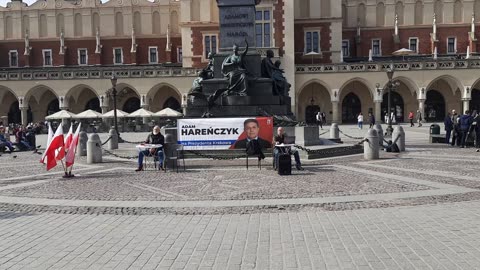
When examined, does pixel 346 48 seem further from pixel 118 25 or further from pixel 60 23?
pixel 60 23

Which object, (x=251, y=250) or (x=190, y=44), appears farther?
(x=190, y=44)

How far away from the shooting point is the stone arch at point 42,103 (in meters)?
51.4

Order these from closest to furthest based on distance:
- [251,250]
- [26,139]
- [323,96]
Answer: [251,250]
[26,139]
[323,96]

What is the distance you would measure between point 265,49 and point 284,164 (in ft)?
120

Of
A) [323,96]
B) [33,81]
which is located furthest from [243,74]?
[33,81]

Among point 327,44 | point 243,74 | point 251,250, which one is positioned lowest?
point 251,250

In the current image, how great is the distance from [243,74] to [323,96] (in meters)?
32.8

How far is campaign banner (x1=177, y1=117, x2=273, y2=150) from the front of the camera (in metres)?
16.1

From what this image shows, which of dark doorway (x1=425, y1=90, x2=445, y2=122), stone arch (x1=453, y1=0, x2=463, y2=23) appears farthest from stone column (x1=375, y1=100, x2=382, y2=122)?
stone arch (x1=453, y1=0, x2=463, y2=23)

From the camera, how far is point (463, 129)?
21297 mm

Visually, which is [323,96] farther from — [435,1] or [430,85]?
[435,1]

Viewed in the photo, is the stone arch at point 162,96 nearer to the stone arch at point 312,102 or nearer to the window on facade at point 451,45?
the stone arch at point 312,102

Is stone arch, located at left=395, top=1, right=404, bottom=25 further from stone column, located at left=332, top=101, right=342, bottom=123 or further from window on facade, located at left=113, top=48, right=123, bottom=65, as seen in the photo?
window on facade, located at left=113, top=48, right=123, bottom=65

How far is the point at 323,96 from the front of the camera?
50719mm
